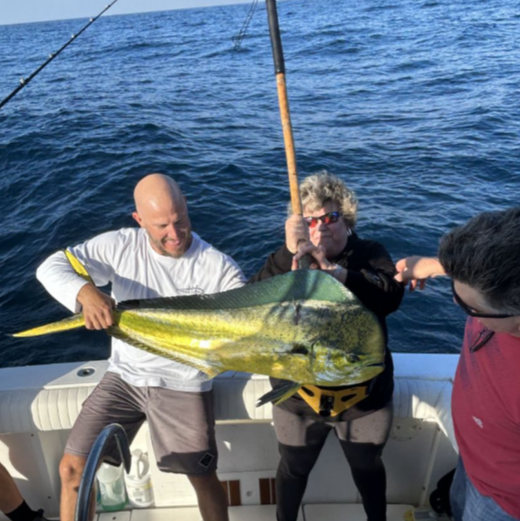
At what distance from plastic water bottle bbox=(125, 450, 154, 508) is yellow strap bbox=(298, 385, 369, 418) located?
114 cm

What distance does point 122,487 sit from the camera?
2.78m

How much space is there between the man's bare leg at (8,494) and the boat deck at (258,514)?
48 centimetres

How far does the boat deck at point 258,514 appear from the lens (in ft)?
9.09

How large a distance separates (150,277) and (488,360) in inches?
61.0

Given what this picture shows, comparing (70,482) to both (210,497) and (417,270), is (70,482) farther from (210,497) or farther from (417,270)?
(417,270)

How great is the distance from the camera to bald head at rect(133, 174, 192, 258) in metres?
2.36

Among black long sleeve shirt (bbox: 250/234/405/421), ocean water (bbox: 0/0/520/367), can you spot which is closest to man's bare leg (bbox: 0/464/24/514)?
black long sleeve shirt (bbox: 250/234/405/421)

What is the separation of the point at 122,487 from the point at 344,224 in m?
1.83

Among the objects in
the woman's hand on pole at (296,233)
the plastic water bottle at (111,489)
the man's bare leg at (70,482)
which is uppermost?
the woman's hand on pole at (296,233)

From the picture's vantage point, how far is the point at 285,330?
1.77m

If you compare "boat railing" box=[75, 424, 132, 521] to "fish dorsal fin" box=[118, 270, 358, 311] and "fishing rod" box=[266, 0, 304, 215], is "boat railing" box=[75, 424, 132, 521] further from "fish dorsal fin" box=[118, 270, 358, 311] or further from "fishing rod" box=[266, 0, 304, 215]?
"fishing rod" box=[266, 0, 304, 215]

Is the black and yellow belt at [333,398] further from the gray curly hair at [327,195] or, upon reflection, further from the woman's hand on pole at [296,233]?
the gray curly hair at [327,195]

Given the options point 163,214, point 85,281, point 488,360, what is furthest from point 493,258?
point 85,281

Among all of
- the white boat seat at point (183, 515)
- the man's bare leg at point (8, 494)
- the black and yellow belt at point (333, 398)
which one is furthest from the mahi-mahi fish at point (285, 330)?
the white boat seat at point (183, 515)
